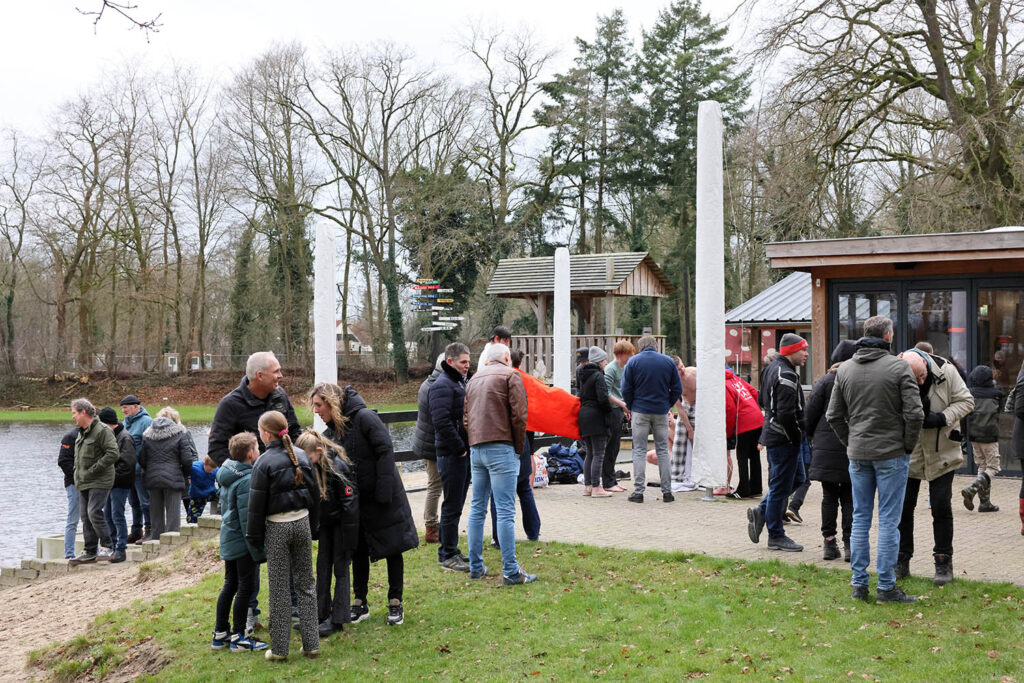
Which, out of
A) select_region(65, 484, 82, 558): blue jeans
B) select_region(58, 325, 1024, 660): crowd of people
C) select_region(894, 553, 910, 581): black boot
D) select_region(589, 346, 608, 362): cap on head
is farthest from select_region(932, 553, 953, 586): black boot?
select_region(65, 484, 82, 558): blue jeans

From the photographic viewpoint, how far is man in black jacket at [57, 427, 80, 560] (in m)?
12.0

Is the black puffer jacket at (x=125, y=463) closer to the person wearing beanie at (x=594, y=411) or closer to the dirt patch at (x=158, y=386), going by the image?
the person wearing beanie at (x=594, y=411)

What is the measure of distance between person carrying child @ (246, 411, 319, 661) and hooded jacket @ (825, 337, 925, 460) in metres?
3.68

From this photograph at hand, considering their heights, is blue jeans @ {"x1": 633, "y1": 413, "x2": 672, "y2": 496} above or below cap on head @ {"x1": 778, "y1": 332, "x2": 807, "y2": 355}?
below

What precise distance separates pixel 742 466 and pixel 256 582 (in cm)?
656

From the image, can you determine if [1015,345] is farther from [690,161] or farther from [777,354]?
[690,161]

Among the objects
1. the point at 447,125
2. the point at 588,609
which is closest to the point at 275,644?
the point at 588,609

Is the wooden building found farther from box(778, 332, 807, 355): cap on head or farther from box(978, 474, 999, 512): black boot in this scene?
box(778, 332, 807, 355): cap on head

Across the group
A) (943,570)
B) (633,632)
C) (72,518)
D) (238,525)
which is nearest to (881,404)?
(943,570)

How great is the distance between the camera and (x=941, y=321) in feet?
42.7

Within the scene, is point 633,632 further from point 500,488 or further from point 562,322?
point 562,322

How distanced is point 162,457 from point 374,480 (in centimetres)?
613

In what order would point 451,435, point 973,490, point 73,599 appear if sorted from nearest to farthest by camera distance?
point 451,435, point 973,490, point 73,599

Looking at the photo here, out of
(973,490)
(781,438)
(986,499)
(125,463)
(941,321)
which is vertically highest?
(941,321)
